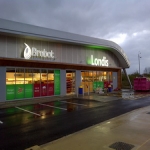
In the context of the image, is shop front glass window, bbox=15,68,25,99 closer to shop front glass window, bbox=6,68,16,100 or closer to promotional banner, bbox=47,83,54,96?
shop front glass window, bbox=6,68,16,100

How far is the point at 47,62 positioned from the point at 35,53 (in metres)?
1.52

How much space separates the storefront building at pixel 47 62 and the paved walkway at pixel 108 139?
11.3 meters

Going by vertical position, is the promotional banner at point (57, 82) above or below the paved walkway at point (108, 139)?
above

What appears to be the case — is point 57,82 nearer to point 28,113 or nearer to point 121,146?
point 28,113

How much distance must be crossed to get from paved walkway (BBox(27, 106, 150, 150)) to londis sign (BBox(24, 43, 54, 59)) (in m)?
12.1

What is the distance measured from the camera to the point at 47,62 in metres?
18.7

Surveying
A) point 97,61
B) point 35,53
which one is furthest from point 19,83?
point 97,61

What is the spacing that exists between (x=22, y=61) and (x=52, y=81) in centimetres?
469

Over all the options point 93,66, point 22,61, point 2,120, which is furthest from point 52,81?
point 2,120

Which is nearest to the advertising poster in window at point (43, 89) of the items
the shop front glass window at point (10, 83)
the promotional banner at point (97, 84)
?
the shop front glass window at point (10, 83)

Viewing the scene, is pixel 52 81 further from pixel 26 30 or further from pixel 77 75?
pixel 26 30

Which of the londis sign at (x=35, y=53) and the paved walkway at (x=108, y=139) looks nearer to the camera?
the paved walkway at (x=108, y=139)

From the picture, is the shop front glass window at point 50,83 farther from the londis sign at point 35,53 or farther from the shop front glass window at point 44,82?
the londis sign at point 35,53

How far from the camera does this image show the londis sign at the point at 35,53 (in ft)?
58.8
